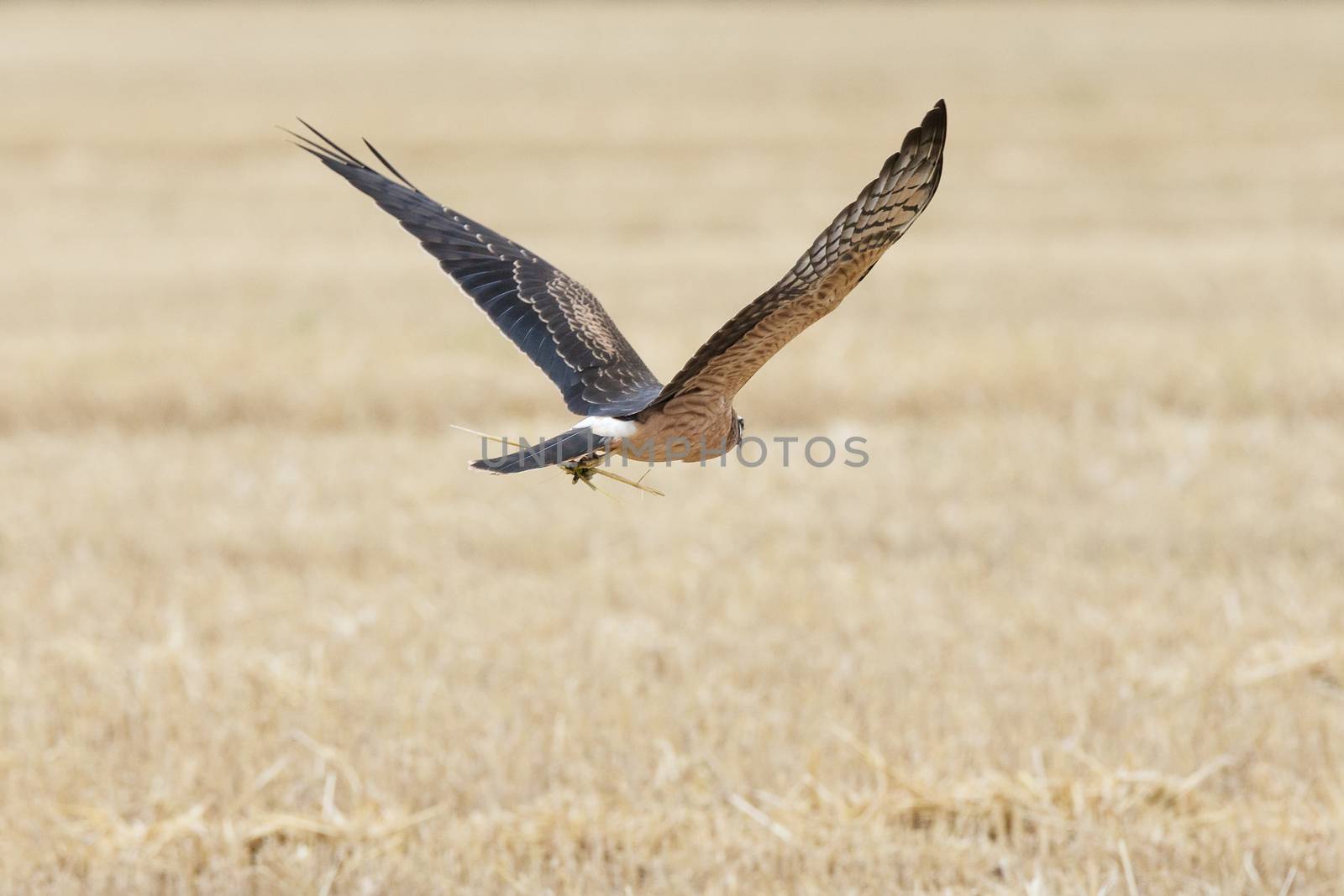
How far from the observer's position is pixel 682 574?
7.36 metres

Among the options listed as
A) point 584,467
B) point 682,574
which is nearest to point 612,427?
point 584,467

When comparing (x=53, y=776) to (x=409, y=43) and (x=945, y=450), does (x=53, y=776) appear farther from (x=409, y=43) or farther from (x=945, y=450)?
(x=409, y=43)

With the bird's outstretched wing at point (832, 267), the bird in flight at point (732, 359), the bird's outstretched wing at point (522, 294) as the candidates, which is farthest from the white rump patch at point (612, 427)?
the bird's outstretched wing at point (522, 294)

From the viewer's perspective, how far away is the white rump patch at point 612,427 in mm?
3055

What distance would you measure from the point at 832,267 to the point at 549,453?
652 millimetres

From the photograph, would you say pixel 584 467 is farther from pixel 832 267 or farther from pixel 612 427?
pixel 832 267

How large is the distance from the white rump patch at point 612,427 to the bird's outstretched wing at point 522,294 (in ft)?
1.30

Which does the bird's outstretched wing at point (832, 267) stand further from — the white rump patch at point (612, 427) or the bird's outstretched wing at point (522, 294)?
the bird's outstretched wing at point (522, 294)

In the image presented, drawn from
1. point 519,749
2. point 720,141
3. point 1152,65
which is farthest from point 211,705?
point 1152,65

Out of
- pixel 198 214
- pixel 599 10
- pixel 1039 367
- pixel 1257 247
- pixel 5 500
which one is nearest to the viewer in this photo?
pixel 5 500

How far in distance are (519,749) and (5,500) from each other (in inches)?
171

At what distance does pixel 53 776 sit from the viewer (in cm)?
534

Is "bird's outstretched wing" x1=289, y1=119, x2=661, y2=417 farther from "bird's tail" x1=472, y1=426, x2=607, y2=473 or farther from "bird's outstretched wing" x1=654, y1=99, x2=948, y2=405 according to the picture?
"bird's outstretched wing" x1=654, y1=99, x2=948, y2=405

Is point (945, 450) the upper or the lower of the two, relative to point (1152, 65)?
lower
